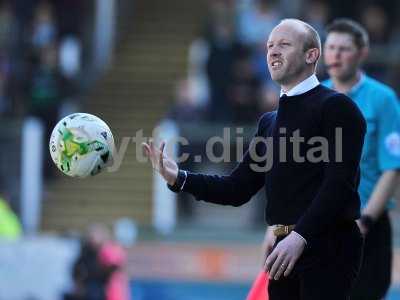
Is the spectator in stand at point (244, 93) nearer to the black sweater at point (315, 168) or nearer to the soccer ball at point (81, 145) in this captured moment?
the soccer ball at point (81, 145)

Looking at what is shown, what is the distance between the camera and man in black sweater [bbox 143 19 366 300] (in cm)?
557

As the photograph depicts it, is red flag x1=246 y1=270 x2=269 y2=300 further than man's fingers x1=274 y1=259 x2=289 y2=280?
Yes

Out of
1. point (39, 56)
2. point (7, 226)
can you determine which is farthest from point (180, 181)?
point (39, 56)

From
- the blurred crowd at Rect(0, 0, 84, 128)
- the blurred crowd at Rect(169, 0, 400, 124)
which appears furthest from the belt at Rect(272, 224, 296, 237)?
the blurred crowd at Rect(0, 0, 84, 128)

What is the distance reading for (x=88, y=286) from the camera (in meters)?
12.7

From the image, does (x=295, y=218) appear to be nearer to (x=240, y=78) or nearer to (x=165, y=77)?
(x=240, y=78)

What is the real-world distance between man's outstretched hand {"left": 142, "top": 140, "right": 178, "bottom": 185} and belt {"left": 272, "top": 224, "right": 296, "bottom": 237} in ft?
2.04

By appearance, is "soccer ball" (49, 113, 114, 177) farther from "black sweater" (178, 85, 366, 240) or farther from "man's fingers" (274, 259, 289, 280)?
"man's fingers" (274, 259, 289, 280)

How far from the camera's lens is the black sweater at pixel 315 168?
5562 mm

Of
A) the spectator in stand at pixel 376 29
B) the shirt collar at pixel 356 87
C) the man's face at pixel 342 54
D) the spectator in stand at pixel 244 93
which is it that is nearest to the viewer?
the man's face at pixel 342 54

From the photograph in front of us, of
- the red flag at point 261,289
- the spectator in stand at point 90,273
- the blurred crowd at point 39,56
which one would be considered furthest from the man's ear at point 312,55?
the blurred crowd at point 39,56

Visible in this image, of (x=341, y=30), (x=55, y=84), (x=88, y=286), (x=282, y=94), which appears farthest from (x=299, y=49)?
(x=55, y=84)

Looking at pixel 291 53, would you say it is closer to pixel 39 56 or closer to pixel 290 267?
pixel 290 267

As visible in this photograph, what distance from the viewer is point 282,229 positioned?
579 centimetres
